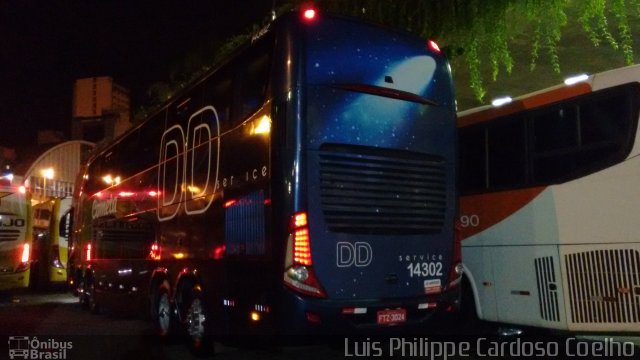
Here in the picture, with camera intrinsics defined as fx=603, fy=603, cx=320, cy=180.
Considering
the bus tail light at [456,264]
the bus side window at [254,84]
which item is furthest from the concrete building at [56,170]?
the bus tail light at [456,264]

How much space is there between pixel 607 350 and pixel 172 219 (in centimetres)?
582

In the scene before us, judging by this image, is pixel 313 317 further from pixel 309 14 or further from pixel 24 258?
pixel 24 258

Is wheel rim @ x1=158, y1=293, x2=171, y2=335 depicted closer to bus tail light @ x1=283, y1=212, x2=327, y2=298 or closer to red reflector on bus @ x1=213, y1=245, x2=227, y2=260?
red reflector on bus @ x1=213, y1=245, x2=227, y2=260

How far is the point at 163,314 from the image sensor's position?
29.1 feet

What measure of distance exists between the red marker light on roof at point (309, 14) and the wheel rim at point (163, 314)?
4612 millimetres

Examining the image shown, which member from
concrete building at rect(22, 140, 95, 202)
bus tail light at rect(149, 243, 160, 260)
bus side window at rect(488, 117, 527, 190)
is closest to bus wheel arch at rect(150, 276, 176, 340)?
bus tail light at rect(149, 243, 160, 260)

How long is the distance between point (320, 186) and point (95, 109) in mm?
49545

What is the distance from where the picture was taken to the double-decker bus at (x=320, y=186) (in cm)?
590

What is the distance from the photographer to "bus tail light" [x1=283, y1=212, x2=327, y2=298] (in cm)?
580

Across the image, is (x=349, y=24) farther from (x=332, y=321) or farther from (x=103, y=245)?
(x=103, y=245)

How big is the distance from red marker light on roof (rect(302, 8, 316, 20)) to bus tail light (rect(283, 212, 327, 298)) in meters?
2.06

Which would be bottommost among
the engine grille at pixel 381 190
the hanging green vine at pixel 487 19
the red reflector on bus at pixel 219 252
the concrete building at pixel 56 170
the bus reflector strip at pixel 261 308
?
the bus reflector strip at pixel 261 308

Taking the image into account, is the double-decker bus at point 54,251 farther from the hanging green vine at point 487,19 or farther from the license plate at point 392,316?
the license plate at point 392,316

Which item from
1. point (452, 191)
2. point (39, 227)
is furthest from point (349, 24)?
point (39, 227)
